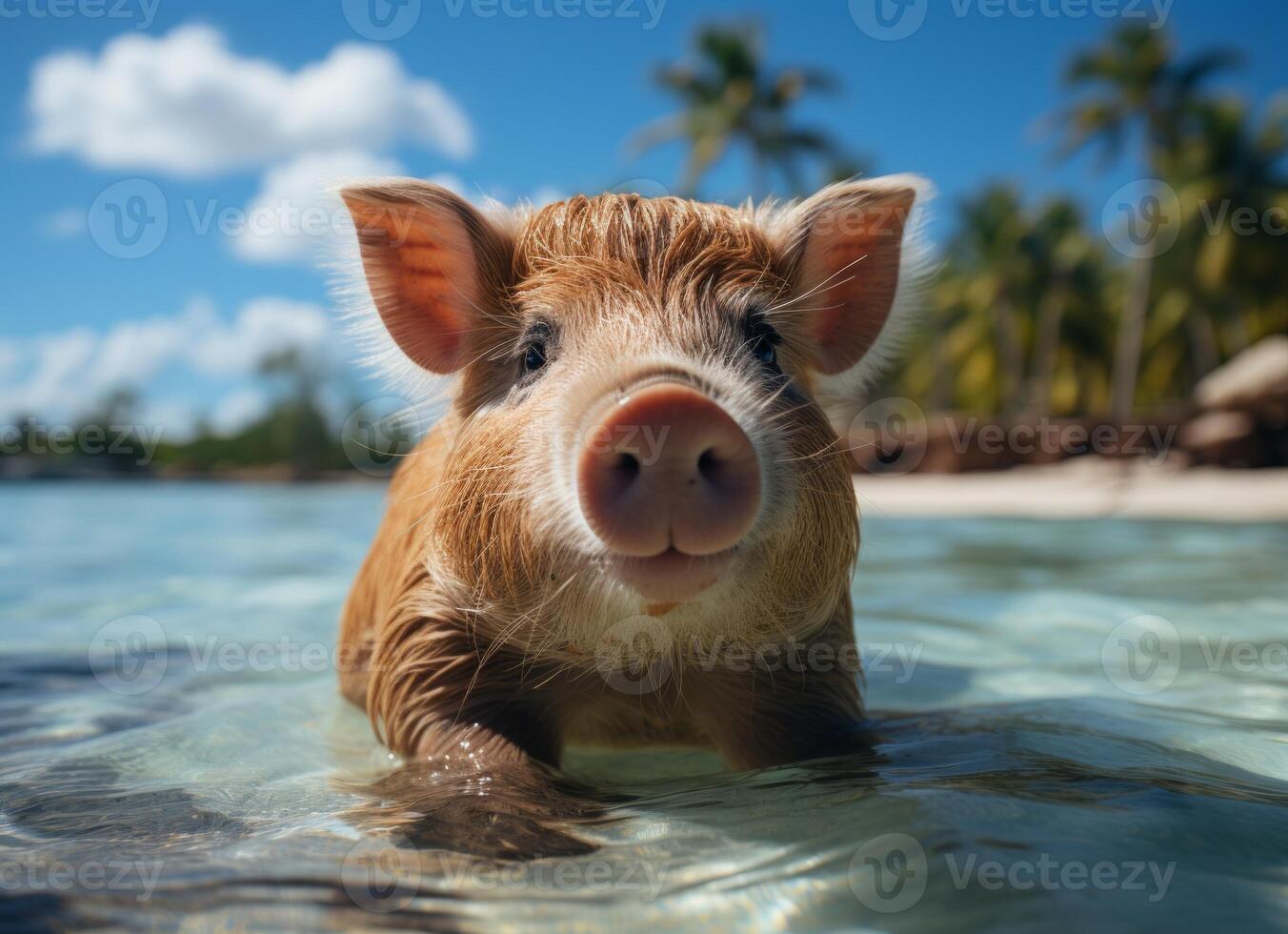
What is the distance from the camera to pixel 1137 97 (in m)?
29.2

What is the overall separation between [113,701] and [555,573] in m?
2.40

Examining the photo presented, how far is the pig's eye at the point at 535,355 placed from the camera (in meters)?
2.54

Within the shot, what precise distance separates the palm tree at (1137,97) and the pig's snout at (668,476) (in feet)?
97.4

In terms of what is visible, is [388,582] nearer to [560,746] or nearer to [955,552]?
[560,746]

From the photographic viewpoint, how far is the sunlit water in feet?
5.31

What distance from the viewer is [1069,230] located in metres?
41.4

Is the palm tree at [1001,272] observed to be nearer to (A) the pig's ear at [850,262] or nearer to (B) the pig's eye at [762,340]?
(A) the pig's ear at [850,262]

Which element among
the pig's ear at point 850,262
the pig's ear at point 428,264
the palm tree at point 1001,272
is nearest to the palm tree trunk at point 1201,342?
the palm tree at point 1001,272

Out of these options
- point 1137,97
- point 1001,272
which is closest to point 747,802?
point 1137,97

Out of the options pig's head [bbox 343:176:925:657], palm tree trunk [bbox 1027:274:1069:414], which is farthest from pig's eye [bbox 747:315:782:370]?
palm tree trunk [bbox 1027:274:1069:414]

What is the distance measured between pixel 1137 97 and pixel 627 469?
32.6 meters

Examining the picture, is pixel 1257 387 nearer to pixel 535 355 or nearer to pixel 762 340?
pixel 762 340

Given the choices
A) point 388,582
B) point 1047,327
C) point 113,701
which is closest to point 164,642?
point 113,701

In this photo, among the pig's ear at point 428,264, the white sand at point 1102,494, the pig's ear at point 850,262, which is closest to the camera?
the pig's ear at point 428,264
